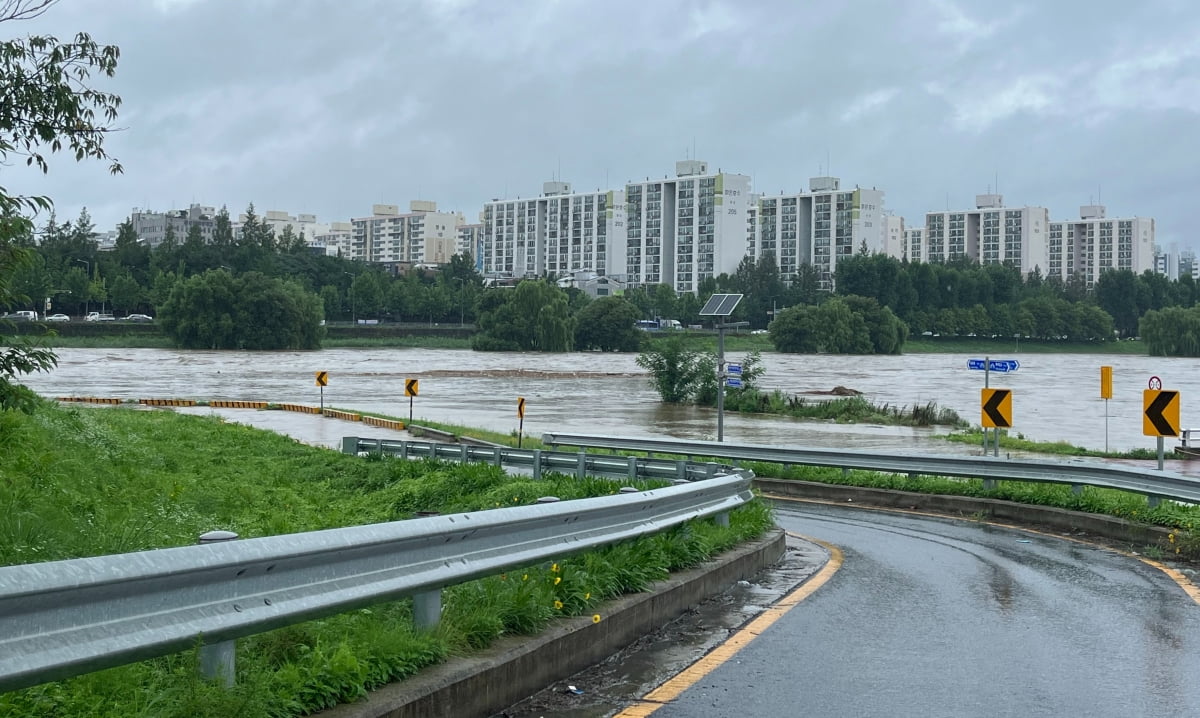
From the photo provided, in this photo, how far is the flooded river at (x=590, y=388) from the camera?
45.1 metres

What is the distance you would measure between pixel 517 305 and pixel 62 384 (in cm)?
6543

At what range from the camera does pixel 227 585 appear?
16.2 feet

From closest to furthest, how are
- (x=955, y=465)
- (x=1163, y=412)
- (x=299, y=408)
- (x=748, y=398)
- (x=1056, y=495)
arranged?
(x=1056, y=495)
(x=1163, y=412)
(x=955, y=465)
(x=299, y=408)
(x=748, y=398)

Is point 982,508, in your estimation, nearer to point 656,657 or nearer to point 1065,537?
point 1065,537

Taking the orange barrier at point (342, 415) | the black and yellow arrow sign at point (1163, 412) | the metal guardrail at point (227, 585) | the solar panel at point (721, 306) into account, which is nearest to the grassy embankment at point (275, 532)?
the metal guardrail at point (227, 585)

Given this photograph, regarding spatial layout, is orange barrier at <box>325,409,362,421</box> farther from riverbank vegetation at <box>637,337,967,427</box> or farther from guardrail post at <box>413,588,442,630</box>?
guardrail post at <box>413,588,442,630</box>

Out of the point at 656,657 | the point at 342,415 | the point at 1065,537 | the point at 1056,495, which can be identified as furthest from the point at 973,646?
the point at 342,415

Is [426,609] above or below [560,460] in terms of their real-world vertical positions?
above

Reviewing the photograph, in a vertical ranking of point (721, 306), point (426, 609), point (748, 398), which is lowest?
point (748, 398)

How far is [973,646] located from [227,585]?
4978 mm

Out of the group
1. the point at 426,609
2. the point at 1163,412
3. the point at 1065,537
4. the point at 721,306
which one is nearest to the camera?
the point at 426,609

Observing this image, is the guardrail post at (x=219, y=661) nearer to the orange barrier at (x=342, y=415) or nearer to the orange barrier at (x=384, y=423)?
the orange barrier at (x=384, y=423)

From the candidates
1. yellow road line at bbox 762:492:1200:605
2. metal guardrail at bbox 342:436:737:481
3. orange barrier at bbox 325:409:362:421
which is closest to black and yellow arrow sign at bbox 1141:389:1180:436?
yellow road line at bbox 762:492:1200:605

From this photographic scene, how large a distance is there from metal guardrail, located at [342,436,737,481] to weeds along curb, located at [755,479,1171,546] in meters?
3.48
